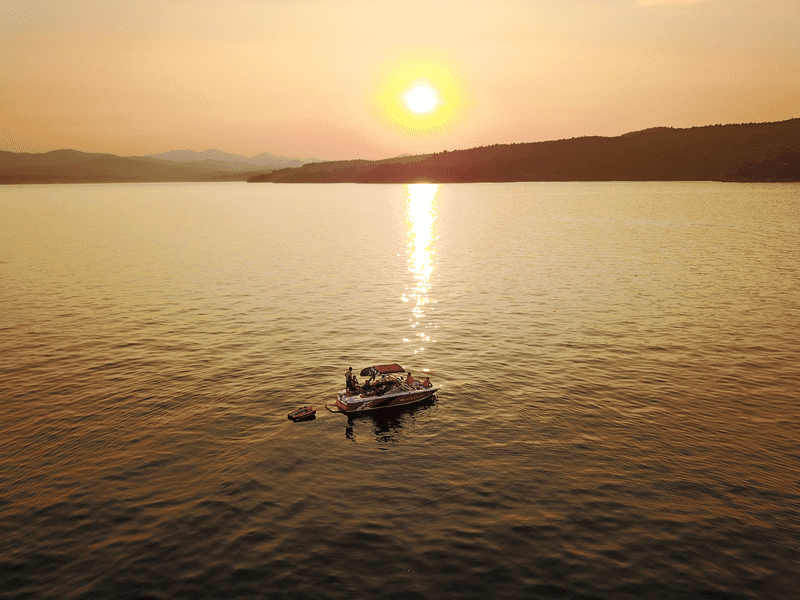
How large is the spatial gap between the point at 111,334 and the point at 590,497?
173 ft

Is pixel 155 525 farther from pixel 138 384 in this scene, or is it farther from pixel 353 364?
pixel 353 364

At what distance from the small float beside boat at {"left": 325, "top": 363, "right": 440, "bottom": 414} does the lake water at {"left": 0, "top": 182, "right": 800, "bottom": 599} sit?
46.5 inches

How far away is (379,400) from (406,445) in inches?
240

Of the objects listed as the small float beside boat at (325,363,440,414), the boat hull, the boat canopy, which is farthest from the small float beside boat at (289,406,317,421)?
the boat canopy

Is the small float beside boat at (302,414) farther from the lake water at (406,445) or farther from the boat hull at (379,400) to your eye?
the boat hull at (379,400)

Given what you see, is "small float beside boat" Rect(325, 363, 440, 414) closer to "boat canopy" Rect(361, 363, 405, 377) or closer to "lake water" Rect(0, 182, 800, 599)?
"boat canopy" Rect(361, 363, 405, 377)

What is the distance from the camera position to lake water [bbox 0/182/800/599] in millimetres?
22969

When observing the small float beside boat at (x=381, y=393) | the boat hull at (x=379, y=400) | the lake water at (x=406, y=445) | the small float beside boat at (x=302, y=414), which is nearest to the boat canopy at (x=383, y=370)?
the small float beside boat at (x=381, y=393)

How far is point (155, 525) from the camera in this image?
Result: 84.5ft

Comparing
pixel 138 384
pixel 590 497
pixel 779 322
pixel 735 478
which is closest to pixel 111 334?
pixel 138 384

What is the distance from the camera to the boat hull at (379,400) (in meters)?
39.1

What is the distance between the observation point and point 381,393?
4072cm

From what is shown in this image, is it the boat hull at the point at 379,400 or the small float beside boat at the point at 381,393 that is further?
the small float beside boat at the point at 381,393

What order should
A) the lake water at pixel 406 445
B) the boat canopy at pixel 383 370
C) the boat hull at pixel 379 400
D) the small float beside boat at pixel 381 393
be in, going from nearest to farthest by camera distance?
the lake water at pixel 406 445 < the boat hull at pixel 379 400 < the small float beside boat at pixel 381 393 < the boat canopy at pixel 383 370
